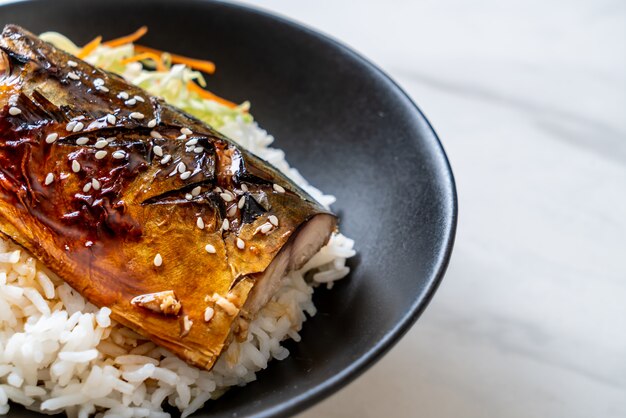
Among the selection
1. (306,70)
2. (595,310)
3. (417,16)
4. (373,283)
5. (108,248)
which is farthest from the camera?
(417,16)

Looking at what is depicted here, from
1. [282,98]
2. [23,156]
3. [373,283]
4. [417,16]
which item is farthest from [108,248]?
[417,16]

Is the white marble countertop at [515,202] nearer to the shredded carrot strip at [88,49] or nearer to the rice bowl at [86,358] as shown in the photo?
A: the rice bowl at [86,358]

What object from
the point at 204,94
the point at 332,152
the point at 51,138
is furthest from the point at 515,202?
the point at 51,138

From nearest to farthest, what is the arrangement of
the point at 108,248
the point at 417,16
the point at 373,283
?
the point at 108,248, the point at 373,283, the point at 417,16

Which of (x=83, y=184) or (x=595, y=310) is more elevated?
(x=83, y=184)

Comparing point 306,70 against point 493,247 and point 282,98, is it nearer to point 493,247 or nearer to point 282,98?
point 282,98

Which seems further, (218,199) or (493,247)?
(493,247)

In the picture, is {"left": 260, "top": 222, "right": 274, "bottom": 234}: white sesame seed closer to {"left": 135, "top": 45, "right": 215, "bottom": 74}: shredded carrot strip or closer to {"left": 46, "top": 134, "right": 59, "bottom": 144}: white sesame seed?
{"left": 46, "top": 134, "right": 59, "bottom": 144}: white sesame seed

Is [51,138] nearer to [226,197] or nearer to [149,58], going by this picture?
[226,197]
